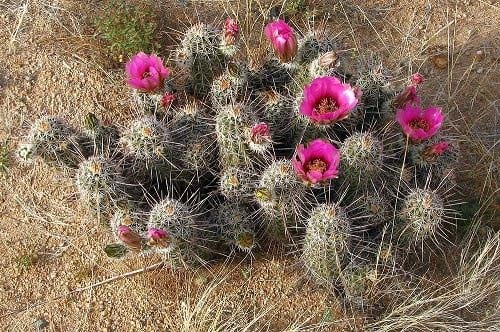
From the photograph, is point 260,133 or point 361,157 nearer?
point 260,133

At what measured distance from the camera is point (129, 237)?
8.89ft

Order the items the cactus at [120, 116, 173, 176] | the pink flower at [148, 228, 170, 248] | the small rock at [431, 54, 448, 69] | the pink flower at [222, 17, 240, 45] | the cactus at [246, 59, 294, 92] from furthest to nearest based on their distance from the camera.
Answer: the small rock at [431, 54, 448, 69] → the cactus at [246, 59, 294, 92] → the pink flower at [222, 17, 240, 45] → the cactus at [120, 116, 173, 176] → the pink flower at [148, 228, 170, 248]

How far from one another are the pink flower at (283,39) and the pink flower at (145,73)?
58 centimetres

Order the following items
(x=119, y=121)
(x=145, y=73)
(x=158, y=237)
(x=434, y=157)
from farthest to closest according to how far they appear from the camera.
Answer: (x=119, y=121), (x=434, y=157), (x=145, y=73), (x=158, y=237)

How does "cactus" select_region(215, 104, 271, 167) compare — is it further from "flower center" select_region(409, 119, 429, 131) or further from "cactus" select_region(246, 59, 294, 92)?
"flower center" select_region(409, 119, 429, 131)

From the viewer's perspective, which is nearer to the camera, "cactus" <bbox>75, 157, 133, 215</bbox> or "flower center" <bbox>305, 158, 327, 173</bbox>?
"flower center" <bbox>305, 158, 327, 173</bbox>

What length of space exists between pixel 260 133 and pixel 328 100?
377mm

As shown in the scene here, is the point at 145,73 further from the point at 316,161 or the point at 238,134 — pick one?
the point at 316,161

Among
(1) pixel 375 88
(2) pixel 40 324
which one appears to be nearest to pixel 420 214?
(1) pixel 375 88

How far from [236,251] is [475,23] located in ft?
8.81

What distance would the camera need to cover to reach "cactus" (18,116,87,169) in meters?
2.94

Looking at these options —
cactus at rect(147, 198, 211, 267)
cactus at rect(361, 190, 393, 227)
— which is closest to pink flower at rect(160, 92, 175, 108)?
cactus at rect(147, 198, 211, 267)

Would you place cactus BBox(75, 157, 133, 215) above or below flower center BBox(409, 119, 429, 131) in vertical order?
above

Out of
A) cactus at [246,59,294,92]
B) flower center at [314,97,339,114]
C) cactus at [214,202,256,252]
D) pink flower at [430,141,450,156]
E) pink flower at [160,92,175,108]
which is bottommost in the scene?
cactus at [214,202,256,252]
